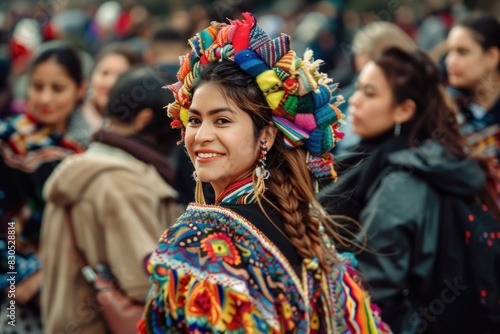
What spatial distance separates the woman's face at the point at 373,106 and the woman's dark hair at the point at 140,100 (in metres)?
1.10

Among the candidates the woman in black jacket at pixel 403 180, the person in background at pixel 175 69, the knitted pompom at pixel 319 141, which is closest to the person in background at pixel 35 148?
the person in background at pixel 175 69

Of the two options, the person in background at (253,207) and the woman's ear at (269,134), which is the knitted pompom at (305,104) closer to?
the person in background at (253,207)

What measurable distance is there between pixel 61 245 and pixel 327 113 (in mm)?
2054

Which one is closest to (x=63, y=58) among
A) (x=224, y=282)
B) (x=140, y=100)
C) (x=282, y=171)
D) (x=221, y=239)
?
(x=140, y=100)

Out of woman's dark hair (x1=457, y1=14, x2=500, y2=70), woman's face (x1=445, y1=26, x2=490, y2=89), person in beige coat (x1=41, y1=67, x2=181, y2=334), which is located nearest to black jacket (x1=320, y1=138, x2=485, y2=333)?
person in beige coat (x1=41, y1=67, x2=181, y2=334)

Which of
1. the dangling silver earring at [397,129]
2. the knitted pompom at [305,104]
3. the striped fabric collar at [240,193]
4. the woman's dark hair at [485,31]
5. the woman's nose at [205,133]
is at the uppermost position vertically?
the knitted pompom at [305,104]

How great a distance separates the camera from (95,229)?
4.54m

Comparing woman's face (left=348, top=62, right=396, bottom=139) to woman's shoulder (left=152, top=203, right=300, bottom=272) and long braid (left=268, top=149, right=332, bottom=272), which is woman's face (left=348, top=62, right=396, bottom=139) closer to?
long braid (left=268, top=149, right=332, bottom=272)

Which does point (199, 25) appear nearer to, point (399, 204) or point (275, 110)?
point (399, 204)

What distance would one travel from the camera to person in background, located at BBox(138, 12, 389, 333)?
8.96 ft

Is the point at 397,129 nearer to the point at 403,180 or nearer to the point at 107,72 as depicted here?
the point at 403,180

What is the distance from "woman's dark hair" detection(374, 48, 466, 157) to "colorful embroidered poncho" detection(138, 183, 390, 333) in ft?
6.92

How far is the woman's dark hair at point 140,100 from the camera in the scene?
16.8 feet

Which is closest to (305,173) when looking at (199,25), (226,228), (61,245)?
(226,228)
